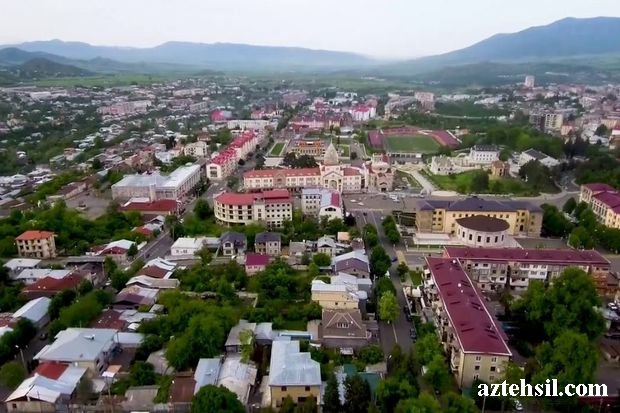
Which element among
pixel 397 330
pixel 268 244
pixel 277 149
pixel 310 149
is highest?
pixel 310 149

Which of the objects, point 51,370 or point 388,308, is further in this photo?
point 388,308

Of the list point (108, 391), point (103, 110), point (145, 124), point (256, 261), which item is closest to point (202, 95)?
point (103, 110)

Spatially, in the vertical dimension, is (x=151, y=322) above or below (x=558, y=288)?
below

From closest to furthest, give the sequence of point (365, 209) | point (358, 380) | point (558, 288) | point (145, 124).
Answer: point (358, 380) < point (558, 288) < point (365, 209) < point (145, 124)

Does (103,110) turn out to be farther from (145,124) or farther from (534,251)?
(534,251)

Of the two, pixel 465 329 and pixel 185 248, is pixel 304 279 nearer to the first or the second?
pixel 185 248

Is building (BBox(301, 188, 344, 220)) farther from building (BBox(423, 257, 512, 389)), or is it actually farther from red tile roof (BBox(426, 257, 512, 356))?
building (BBox(423, 257, 512, 389))

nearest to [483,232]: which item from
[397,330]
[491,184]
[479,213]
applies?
[479,213]
